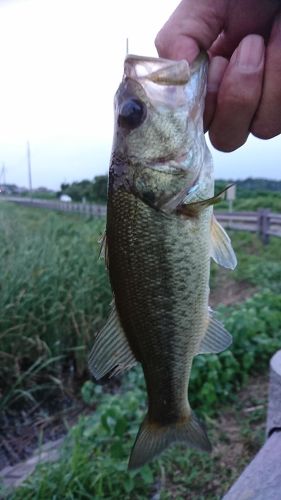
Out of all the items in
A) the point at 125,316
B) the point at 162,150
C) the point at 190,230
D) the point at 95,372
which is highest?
the point at 162,150

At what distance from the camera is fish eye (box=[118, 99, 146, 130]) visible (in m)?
1.74

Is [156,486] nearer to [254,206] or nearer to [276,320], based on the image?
[276,320]

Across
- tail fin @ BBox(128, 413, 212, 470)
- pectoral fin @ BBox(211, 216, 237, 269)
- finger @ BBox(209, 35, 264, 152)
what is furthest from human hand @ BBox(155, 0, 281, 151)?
tail fin @ BBox(128, 413, 212, 470)

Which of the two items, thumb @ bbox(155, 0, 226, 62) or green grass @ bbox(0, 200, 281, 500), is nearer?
thumb @ bbox(155, 0, 226, 62)

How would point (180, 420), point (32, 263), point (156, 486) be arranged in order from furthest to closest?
point (32, 263)
point (156, 486)
point (180, 420)

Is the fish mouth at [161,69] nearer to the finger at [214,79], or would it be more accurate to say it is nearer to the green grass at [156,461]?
the finger at [214,79]

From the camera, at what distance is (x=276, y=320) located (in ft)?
17.9

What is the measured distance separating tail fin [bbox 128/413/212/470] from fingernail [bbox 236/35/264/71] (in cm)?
126

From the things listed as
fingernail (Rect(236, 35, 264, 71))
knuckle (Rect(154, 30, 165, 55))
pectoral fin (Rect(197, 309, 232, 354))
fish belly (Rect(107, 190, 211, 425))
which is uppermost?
knuckle (Rect(154, 30, 165, 55))

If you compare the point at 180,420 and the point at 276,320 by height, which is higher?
the point at 180,420

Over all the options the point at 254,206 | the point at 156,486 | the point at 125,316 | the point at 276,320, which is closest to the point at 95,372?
the point at 125,316

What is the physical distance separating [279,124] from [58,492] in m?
2.54

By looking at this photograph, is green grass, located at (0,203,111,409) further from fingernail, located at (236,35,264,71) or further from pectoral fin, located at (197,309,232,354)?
fingernail, located at (236,35,264,71)

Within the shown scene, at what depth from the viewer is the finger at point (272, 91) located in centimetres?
168
